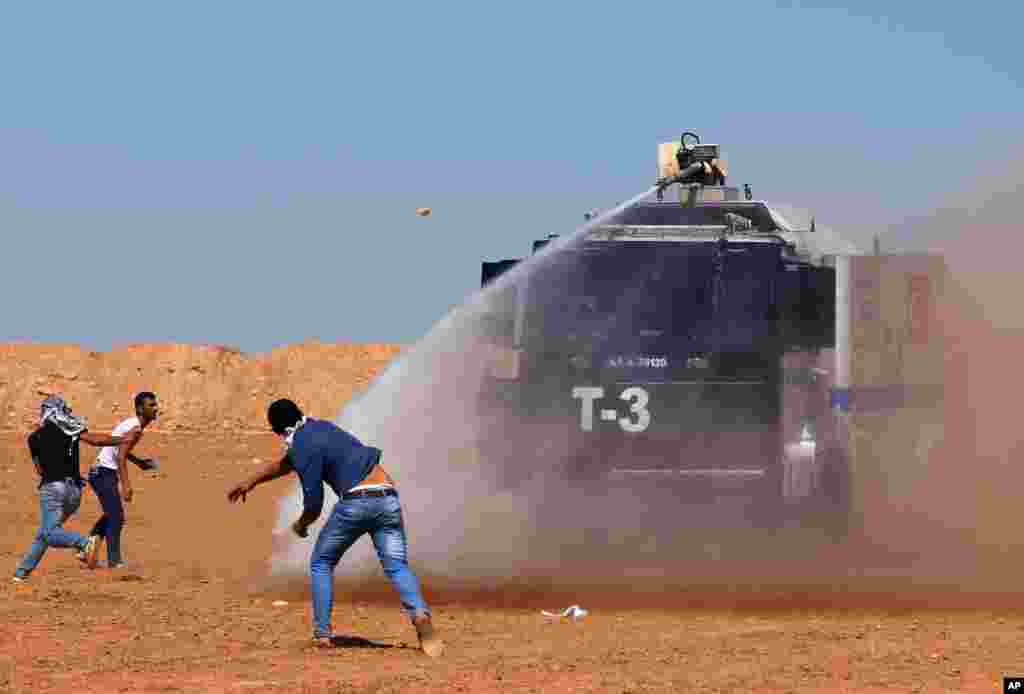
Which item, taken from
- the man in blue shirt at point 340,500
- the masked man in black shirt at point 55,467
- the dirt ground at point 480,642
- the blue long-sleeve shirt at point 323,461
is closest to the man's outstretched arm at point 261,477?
the man in blue shirt at point 340,500

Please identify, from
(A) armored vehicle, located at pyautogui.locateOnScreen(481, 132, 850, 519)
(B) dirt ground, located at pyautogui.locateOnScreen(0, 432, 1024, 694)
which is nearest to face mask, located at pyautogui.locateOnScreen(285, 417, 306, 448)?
(B) dirt ground, located at pyautogui.locateOnScreen(0, 432, 1024, 694)

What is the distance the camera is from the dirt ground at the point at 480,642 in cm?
979

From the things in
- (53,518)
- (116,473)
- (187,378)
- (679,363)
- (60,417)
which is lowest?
(53,518)

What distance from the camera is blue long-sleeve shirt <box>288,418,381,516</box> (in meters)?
Answer: 11.0

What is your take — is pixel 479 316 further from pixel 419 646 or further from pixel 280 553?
pixel 419 646

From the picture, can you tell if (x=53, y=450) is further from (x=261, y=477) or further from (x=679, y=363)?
(x=679, y=363)

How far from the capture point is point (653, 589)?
1344cm

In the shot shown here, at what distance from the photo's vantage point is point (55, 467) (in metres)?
15.4

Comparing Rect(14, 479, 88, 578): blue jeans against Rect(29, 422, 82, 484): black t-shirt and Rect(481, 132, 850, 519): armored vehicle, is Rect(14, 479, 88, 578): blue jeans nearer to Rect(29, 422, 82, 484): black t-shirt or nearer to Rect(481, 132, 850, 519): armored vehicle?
Rect(29, 422, 82, 484): black t-shirt

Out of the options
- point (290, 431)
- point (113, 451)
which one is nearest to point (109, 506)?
point (113, 451)

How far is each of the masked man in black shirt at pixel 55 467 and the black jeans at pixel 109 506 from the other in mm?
677

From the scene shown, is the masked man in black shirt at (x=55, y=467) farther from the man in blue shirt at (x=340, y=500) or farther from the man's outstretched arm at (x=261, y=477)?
the man in blue shirt at (x=340, y=500)

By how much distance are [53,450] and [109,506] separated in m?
1.19

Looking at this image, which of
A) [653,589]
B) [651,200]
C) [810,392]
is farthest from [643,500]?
[651,200]
